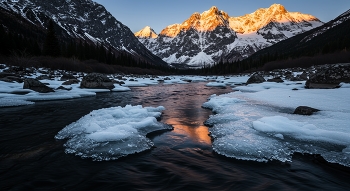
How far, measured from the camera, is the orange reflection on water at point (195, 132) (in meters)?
5.27

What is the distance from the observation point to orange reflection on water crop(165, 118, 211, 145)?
5.27m

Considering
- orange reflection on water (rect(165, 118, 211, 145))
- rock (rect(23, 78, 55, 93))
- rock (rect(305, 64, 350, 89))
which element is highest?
rock (rect(305, 64, 350, 89))

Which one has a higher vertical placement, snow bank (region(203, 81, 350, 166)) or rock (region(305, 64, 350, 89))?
rock (region(305, 64, 350, 89))

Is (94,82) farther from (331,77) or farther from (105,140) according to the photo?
(331,77)

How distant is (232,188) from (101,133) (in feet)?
10.7

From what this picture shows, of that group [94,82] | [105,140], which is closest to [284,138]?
[105,140]

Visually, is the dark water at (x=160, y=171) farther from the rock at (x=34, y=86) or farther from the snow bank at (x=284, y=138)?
the rock at (x=34, y=86)

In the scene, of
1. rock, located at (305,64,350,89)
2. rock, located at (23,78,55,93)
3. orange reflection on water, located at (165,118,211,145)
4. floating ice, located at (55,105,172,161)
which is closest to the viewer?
floating ice, located at (55,105,172,161)

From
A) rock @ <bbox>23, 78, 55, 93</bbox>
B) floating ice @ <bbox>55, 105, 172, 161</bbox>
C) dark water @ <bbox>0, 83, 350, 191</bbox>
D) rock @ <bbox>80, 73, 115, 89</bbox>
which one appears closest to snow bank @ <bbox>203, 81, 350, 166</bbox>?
dark water @ <bbox>0, 83, 350, 191</bbox>

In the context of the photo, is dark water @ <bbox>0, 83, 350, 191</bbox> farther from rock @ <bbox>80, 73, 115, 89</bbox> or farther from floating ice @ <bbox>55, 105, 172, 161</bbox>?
rock @ <bbox>80, 73, 115, 89</bbox>

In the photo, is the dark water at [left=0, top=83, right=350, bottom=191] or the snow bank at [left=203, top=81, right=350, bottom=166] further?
A: the snow bank at [left=203, top=81, right=350, bottom=166]

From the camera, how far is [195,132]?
5.99 metres

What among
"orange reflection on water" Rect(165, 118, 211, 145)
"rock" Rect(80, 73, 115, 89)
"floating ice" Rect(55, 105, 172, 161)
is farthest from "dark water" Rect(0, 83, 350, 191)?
"rock" Rect(80, 73, 115, 89)

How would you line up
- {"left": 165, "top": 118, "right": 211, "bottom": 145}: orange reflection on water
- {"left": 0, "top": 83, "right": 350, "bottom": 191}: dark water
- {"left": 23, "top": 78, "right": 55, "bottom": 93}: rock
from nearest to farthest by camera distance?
{"left": 0, "top": 83, "right": 350, "bottom": 191}: dark water → {"left": 165, "top": 118, "right": 211, "bottom": 145}: orange reflection on water → {"left": 23, "top": 78, "right": 55, "bottom": 93}: rock
